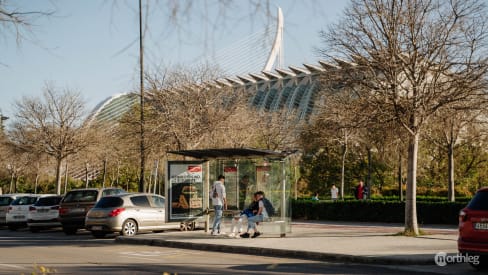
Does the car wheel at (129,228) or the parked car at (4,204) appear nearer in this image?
the car wheel at (129,228)

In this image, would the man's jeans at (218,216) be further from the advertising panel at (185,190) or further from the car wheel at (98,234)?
the car wheel at (98,234)

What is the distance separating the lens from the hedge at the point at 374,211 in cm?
2448

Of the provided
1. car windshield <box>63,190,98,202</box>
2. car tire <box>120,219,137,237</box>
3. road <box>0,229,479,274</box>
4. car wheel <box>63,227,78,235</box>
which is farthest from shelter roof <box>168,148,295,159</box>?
car wheel <box>63,227,78,235</box>

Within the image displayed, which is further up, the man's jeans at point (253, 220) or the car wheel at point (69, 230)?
the man's jeans at point (253, 220)

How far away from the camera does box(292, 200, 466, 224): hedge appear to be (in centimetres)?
2448

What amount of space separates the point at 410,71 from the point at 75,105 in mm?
29042

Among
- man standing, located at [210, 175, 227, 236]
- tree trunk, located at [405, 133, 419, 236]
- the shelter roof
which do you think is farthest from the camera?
the shelter roof

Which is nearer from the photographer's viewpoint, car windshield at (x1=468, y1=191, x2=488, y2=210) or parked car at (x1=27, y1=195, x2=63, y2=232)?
car windshield at (x1=468, y1=191, x2=488, y2=210)

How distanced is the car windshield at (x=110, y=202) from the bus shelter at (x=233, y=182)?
1.97m

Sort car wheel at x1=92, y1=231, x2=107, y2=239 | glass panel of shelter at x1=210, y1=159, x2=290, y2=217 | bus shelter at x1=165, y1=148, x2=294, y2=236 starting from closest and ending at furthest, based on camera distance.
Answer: bus shelter at x1=165, y1=148, x2=294, y2=236 → glass panel of shelter at x1=210, y1=159, x2=290, y2=217 → car wheel at x1=92, y1=231, x2=107, y2=239

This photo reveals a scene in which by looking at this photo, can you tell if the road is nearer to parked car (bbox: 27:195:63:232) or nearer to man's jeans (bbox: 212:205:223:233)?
man's jeans (bbox: 212:205:223:233)

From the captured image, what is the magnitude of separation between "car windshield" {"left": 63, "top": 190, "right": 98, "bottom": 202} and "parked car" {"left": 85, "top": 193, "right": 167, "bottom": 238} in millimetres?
2281

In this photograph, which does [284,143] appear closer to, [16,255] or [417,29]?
[417,29]

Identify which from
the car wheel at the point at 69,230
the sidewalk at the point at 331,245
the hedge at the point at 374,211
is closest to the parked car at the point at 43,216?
the car wheel at the point at 69,230
